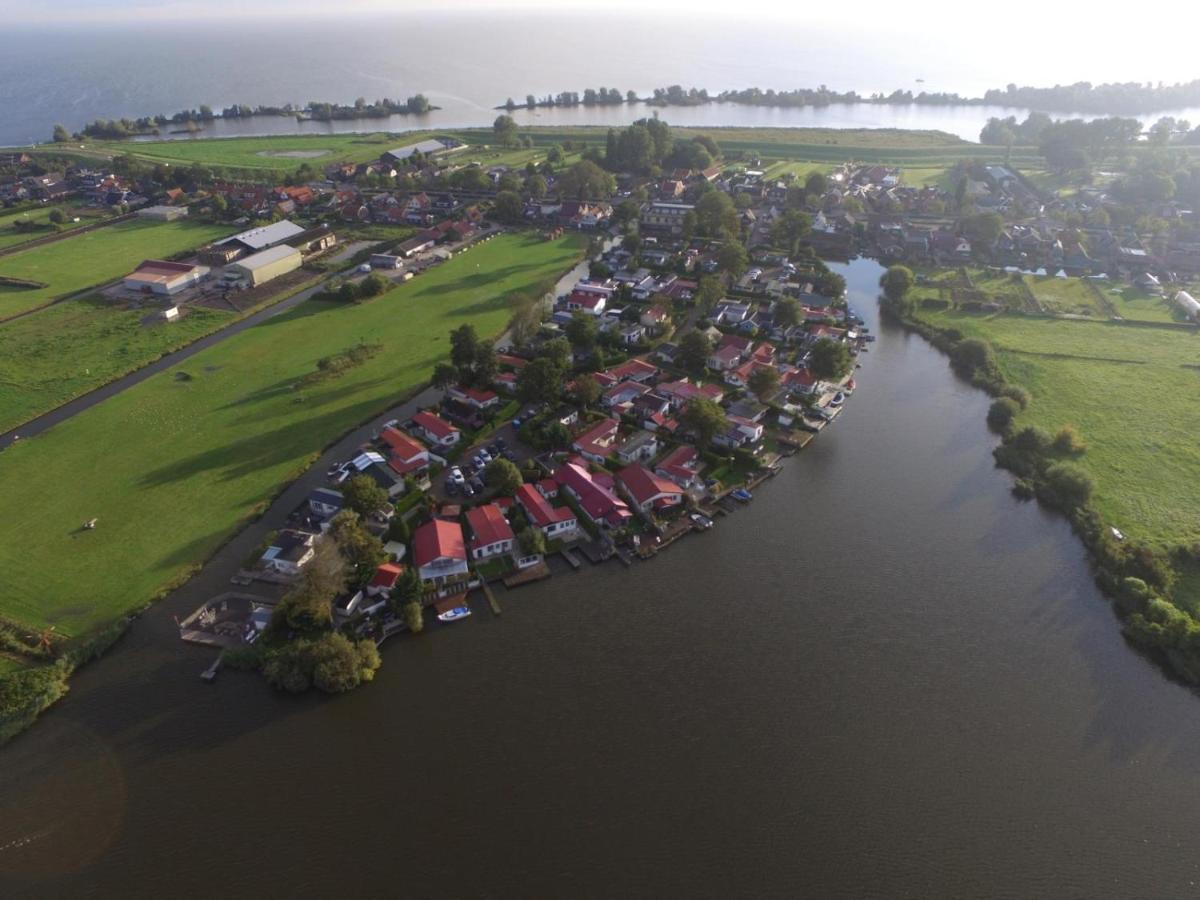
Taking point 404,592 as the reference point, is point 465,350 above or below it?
above

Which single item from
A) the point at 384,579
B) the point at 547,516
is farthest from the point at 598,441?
the point at 384,579

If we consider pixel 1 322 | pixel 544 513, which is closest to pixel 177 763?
pixel 544 513

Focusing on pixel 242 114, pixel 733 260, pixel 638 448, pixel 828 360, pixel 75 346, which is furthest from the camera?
pixel 242 114

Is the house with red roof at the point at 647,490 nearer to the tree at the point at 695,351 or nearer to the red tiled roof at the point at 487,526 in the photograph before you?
the red tiled roof at the point at 487,526

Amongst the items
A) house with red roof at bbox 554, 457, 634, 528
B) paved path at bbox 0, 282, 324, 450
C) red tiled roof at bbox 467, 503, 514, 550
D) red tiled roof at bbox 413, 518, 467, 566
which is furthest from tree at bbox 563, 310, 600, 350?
paved path at bbox 0, 282, 324, 450

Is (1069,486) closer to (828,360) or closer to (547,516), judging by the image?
(828,360)

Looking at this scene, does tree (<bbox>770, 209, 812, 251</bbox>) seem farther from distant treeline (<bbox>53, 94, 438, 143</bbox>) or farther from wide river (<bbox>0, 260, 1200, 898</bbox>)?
distant treeline (<bbox>53, 94, 438, 143</bbox>)
